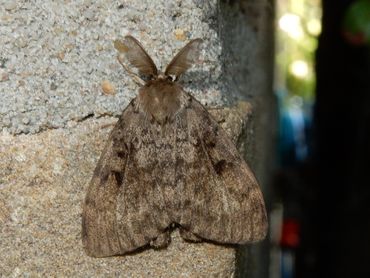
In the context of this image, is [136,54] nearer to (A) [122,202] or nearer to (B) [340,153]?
(A) [122,202]

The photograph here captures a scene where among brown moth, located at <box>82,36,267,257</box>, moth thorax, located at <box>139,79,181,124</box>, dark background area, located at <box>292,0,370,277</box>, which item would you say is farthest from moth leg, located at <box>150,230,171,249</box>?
dark background area, located at <box>292,0,370,277</box>

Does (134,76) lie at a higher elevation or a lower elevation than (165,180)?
higher

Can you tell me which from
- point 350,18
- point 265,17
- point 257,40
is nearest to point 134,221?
point 257,40

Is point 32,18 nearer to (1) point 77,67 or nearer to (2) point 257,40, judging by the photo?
(1) point 77,67

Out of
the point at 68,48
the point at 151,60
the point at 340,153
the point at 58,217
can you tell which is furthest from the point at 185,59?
the point at 340,153

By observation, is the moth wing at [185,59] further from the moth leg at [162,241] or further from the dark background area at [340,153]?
the dark background area at [340,153]

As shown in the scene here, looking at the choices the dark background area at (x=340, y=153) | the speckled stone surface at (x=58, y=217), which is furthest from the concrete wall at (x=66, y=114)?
the dark background area at (x=340, y=153)
